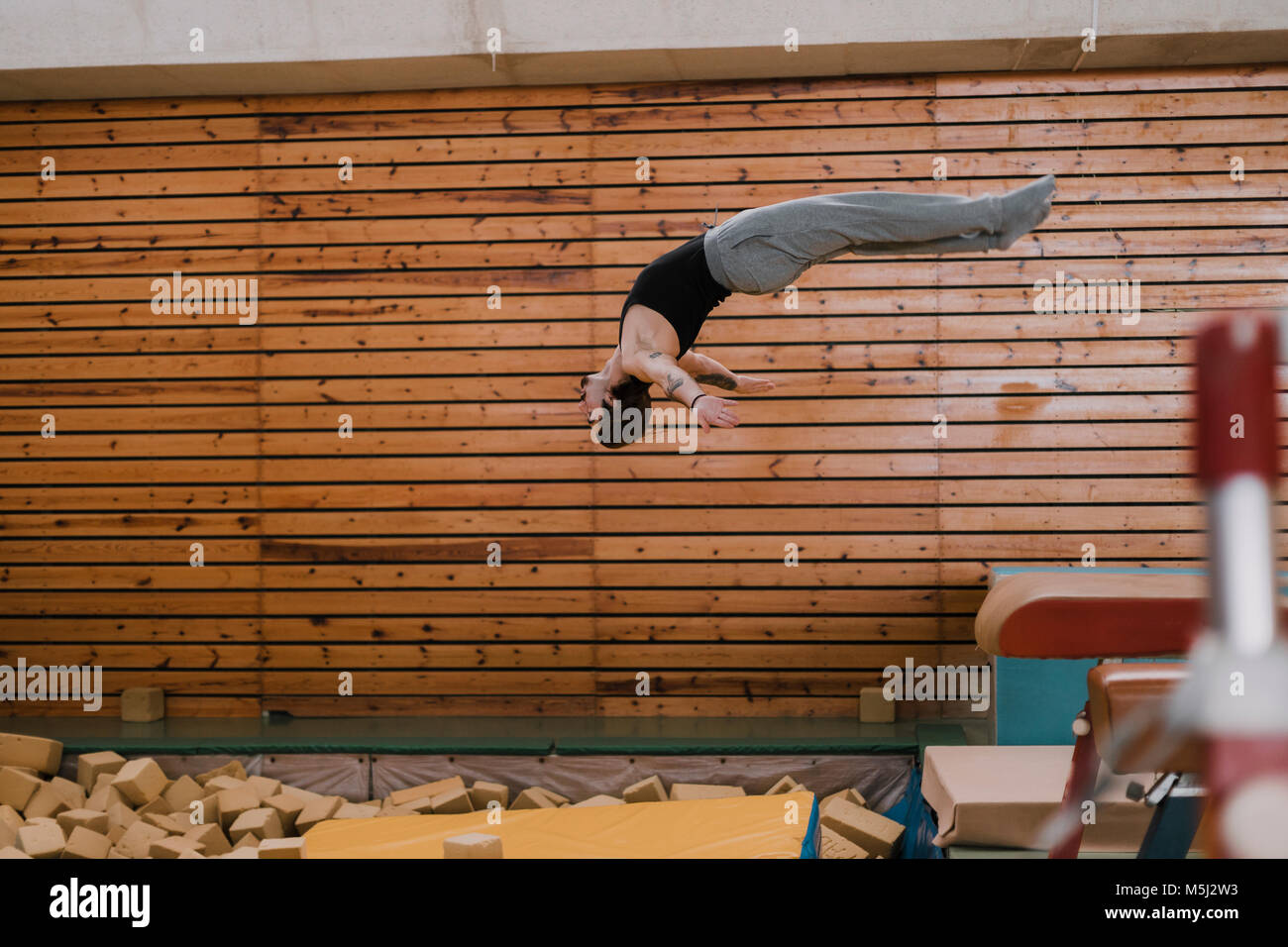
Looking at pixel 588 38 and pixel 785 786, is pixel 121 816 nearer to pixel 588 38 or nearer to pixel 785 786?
pixel 785 786

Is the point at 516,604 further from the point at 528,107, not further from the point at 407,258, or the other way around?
the point at 528,107

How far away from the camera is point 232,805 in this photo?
178 inches

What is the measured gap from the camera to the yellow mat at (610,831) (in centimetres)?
369

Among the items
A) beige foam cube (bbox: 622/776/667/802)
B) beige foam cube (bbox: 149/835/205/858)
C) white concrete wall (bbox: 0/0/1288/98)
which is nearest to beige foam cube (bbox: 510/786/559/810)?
beige foam cube (bbox: 622/776/667/802)

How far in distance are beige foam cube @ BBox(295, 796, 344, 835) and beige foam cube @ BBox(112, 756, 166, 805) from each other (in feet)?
2.78

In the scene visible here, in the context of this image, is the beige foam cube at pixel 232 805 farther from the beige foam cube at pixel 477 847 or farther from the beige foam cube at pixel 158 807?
the beige foam cube at pixel 477 847

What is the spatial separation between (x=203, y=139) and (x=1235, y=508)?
271 inches

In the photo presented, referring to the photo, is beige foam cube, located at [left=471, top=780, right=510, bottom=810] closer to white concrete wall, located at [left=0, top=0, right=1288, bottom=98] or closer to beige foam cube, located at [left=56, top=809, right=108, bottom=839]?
→ beige foam cube, located at [left=56, top=809, right=108, bottom=839]

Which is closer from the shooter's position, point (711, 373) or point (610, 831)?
point (711, 373)

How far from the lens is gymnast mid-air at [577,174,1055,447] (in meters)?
2.37

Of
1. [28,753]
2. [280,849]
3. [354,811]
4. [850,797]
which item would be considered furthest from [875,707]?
[28,753]

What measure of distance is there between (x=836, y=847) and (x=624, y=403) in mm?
2347

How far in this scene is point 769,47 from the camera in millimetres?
5578

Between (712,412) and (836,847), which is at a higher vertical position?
(712,412)
